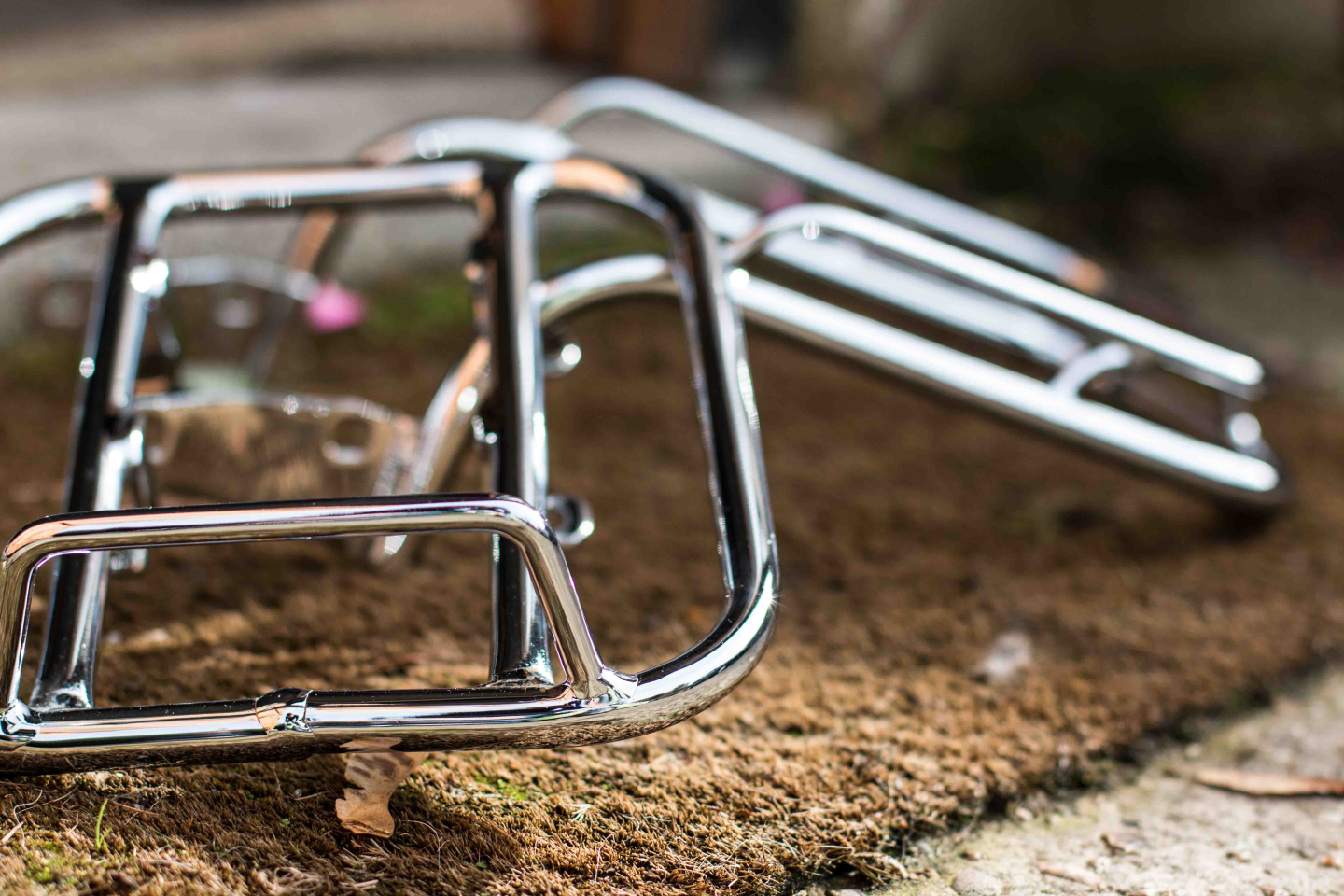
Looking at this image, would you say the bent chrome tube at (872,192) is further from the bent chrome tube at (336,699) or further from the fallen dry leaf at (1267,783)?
the bent chrome tube at (336,699)

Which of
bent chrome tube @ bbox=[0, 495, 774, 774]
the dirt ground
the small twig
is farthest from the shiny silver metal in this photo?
the small twig

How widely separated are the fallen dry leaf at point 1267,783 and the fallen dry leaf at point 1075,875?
0.78 ft

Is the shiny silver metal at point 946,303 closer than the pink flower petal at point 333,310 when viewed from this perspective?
Yes

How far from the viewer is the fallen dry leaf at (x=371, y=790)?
0.89m

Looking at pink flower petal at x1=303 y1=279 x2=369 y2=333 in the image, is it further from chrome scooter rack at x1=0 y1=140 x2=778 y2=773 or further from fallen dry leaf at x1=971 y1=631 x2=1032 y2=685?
fallen dry leaf at x1=971 y1=631 x2=1032 y2=685

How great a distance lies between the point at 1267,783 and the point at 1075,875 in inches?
11.8

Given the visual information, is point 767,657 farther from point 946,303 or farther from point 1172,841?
point 946,303

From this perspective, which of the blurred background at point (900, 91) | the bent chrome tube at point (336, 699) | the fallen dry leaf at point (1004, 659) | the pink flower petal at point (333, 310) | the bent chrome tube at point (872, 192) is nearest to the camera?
the bent chrome tube at point (336, 699)

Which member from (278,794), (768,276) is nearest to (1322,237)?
(768,276)

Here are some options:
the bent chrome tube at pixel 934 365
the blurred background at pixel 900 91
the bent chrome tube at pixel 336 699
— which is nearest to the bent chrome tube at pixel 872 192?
the bent chrome tube at pixel 934 365

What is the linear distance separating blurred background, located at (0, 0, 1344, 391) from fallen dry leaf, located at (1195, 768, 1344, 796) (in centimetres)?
158

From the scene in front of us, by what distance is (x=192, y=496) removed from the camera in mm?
1191

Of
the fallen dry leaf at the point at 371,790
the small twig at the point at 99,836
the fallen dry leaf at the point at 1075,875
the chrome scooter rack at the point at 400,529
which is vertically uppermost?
the chrome scooter rack at the point at 400,529

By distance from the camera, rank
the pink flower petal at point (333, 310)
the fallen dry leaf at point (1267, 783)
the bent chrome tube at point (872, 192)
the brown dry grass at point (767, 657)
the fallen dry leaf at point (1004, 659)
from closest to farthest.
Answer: the brown dry grass at point (767, 657), the fallen dry leaf at point (1267, 783), the fallen dry leaf at point (1004, 659), the bent chrome tube at point (872, 192), the pink flower petal at point (333, 310)
